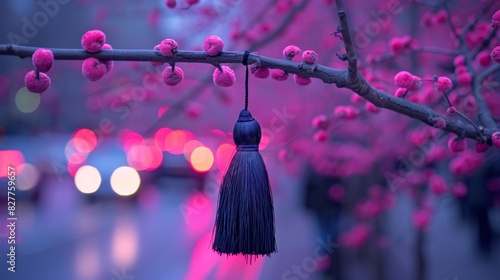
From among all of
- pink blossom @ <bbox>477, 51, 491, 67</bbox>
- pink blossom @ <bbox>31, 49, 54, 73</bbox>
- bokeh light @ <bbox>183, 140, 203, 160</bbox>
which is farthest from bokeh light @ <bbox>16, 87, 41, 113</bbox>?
pink blossom @ <bbox>31, 49, 54, 73</bbox>

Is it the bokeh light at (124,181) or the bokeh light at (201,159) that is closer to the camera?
the bokeh light at (124,181)

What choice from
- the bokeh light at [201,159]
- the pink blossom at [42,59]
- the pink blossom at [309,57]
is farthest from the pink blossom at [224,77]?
the bokeh light at [201,159]

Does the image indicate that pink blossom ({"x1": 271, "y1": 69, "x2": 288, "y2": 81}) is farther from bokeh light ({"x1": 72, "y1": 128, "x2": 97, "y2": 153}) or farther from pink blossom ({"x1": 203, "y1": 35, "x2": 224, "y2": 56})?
bokeh light ({"x1": 72, "y1": 128, "x2": 97, "y2": 153})

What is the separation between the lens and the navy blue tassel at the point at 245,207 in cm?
202

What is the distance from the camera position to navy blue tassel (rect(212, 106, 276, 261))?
2.02 meters

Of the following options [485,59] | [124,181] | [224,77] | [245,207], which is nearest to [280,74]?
[224,77]

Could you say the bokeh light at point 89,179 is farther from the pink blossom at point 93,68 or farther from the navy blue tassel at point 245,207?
the pink blossom at point 93,68

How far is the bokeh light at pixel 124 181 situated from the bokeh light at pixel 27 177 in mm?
1883

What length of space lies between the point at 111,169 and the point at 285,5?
1074 cm

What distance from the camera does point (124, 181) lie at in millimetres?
14047

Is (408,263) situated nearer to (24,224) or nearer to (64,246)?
(64,246)

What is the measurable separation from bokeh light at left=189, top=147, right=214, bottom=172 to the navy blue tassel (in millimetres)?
13718

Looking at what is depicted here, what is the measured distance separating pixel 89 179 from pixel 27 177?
2.32 meters

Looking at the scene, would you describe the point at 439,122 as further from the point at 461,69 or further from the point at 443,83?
the point at 461,69
